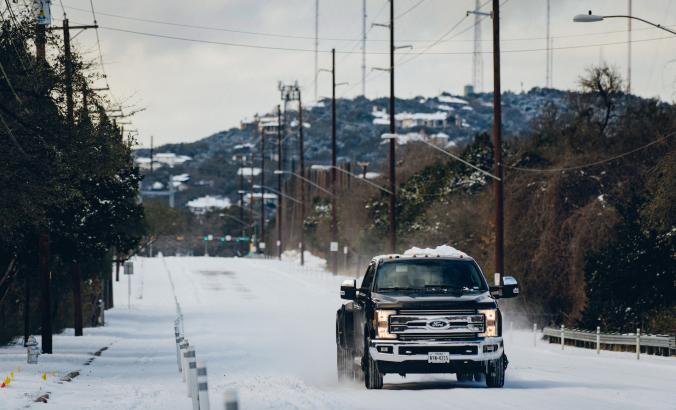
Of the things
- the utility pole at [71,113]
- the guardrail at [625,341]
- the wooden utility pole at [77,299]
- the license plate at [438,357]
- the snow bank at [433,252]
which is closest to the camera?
the license plate at [438,357]

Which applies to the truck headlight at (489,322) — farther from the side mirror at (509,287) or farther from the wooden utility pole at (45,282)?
the wooden utility pole at (45,282)

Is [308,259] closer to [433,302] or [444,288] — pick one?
[444,288]

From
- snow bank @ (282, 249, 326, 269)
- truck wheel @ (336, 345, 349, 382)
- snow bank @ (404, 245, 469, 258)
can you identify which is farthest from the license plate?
snow bank @ (282, 249, 326, 269)

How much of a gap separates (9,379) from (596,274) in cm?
2395

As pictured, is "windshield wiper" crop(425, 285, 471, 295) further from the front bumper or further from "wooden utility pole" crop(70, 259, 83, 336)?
"wooden utility pole" crop(70, 259, 83, 336)

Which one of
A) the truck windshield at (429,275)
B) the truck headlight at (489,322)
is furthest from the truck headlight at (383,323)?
the truck headlight at (489,322)

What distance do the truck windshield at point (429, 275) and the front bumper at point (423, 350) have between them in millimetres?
1392

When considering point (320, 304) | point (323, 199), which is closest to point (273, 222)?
point (323, 199)

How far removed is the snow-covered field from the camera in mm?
19125

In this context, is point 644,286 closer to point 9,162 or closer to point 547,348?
point 547,348

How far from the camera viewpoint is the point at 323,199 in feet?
445

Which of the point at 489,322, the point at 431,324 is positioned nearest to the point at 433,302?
the point at 431,324

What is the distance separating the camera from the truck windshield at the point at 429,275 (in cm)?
2133

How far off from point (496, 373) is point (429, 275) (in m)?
2.07
